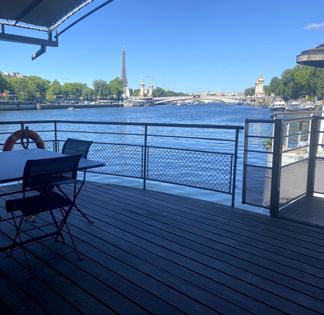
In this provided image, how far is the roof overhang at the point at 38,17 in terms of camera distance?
3.88 meters

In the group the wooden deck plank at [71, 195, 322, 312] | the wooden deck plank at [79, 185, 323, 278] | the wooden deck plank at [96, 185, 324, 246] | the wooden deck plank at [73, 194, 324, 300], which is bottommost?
the wooden deck plank at [96, 185, 324, 246]

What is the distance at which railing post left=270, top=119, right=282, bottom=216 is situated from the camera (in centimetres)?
331

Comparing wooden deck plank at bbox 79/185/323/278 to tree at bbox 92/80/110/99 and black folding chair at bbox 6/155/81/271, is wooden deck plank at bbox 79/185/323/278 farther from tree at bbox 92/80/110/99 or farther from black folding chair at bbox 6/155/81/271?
tree at bbox 92/80/110/99

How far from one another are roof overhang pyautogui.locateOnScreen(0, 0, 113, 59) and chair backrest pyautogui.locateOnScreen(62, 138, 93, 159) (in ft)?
5.71

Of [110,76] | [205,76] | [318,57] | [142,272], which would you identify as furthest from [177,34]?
[142,272]

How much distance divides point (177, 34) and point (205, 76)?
14.6 metres

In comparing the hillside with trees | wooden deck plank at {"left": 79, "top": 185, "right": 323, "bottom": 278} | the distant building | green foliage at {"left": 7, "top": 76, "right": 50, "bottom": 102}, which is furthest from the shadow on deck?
the distant building

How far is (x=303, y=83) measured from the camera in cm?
4691

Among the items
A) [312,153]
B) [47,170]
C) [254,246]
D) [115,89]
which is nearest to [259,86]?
[115,89]

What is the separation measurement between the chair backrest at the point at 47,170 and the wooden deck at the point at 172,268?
545 millimetres

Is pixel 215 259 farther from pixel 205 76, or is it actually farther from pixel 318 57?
pixel 205 76

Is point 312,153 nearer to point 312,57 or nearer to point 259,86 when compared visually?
point 312,57

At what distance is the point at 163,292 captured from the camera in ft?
6.56

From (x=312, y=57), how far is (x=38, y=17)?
3.58 meters
